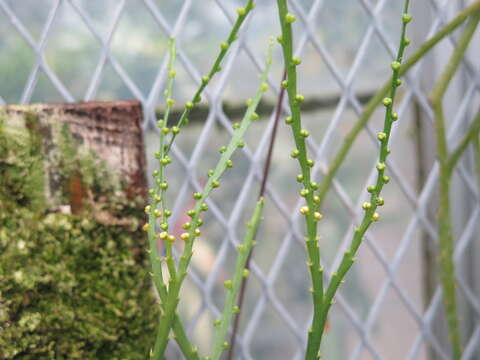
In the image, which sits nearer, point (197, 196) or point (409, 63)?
point (197, 196)

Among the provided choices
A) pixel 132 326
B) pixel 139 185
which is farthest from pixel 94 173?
pixel 132 326

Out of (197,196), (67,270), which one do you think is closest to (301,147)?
(197,196)

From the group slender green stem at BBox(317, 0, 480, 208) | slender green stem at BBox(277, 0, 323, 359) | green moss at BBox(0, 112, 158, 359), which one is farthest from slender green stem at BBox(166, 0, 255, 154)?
slender green stem at BBox(317, 0, 480, 208)

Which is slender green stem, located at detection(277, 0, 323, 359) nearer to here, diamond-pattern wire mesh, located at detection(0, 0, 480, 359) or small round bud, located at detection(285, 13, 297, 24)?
small round bud, located at detection(285, 13, 297, 24)

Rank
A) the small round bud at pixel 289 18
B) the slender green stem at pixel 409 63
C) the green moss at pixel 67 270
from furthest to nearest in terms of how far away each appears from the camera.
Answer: the slender green stem at pixel 409 63, the green moss at pixel 67 270, the small round bud at pixel 289 18

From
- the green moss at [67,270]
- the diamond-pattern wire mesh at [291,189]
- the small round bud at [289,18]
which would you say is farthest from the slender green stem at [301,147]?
the diamond-pattern wire mesh at [291,189]

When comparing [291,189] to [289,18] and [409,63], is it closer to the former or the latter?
[409,63]

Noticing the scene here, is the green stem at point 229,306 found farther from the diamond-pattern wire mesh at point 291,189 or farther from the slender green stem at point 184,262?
the diamond-pattern wire mesh at point 291,189
